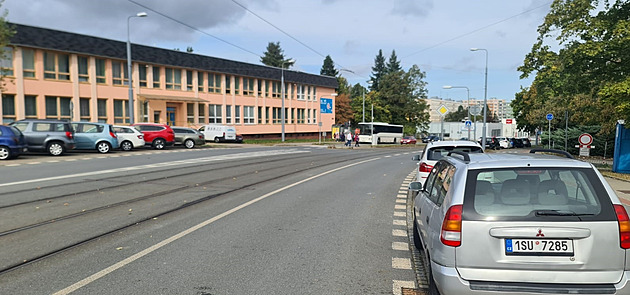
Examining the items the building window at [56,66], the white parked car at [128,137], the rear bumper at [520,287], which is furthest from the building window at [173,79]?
the rear bumper at [520,287]

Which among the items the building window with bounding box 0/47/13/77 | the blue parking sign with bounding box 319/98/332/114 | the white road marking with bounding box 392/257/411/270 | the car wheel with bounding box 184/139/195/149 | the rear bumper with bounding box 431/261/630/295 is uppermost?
the building window with bounding box 0/47/13/77

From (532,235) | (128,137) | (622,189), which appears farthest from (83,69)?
(532,235)

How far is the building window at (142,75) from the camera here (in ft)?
129

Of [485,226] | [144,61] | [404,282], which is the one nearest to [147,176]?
[404,282]

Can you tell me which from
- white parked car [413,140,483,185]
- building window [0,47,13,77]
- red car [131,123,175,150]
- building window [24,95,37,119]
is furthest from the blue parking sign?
white parked car [413,140,483,185]

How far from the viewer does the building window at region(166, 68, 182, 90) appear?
42.3m

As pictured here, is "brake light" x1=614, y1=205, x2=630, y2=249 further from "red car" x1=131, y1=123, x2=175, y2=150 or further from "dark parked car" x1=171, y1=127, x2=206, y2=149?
"dark parked car" x1=171, y1=127, x2=206, y2=149

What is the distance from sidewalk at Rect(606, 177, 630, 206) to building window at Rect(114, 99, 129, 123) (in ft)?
114

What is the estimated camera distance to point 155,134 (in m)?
29.3

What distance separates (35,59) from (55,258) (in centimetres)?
3234

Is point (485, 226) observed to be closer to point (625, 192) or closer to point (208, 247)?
point (208, 247)

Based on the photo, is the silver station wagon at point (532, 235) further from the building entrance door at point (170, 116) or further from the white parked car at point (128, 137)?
the building entrance door at point (170, 116)

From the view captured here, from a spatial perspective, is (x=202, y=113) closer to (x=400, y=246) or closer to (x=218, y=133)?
(x=218, y=133)

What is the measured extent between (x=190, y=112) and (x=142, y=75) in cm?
638
